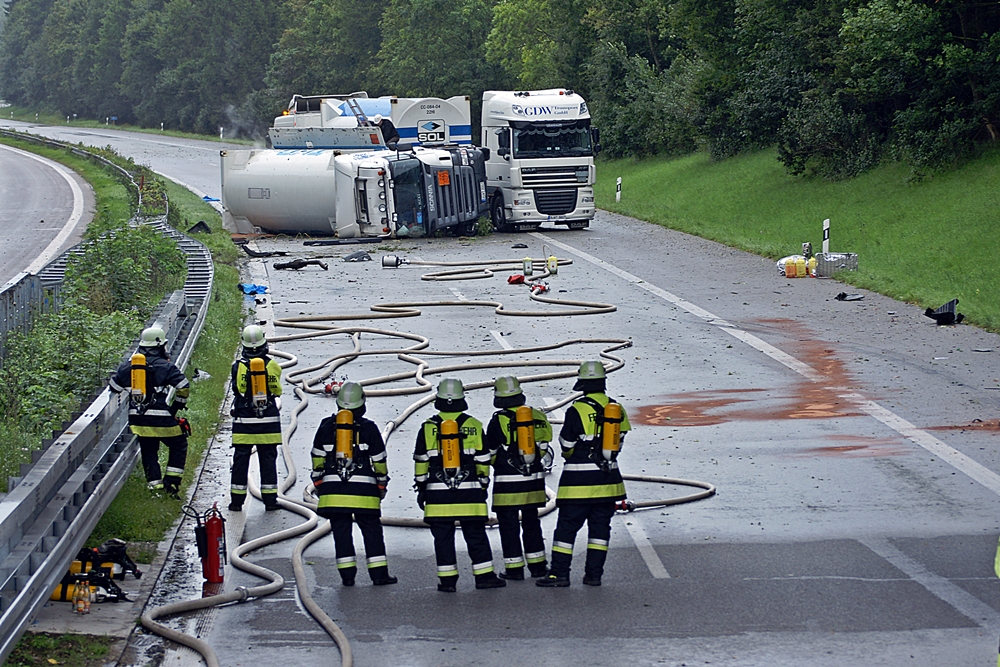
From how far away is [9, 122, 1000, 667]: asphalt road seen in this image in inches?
284

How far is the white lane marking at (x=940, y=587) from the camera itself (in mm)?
7426

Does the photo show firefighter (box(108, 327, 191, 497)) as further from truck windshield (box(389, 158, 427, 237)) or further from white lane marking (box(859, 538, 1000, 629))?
truck windshield (box(389, 158, 427, 237))

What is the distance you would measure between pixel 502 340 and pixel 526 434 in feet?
31.0

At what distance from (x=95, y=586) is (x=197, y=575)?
813 mm

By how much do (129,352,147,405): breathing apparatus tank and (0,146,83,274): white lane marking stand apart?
39.3ft

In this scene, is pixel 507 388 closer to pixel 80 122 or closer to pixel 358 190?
pixel 358 190

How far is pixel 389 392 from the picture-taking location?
1419 centimetres

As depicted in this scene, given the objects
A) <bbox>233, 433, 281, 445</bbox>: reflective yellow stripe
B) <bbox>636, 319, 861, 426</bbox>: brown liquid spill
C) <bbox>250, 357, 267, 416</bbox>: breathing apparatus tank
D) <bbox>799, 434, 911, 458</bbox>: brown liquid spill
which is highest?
<bbox>250, 357, 267, 416</bbox>: breathing apparatus tank

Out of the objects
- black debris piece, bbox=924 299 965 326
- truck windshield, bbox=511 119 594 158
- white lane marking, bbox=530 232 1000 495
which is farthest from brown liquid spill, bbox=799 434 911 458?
truck windshield, bbox=511 119 594 158

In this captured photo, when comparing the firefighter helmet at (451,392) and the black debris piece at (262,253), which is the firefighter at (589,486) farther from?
the black debris piece at (262,253)

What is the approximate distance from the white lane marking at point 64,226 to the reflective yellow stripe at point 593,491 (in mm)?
15126

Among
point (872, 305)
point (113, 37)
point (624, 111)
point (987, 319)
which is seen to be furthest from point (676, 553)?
point (113, 37)

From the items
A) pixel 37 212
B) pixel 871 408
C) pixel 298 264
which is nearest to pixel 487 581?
pixel 871 408

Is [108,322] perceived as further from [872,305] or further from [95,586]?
[872,305]
